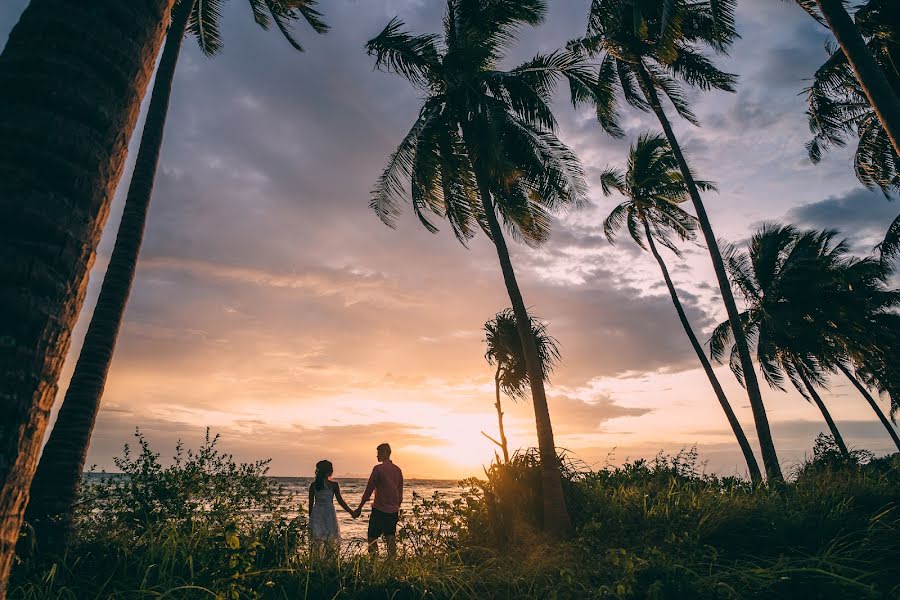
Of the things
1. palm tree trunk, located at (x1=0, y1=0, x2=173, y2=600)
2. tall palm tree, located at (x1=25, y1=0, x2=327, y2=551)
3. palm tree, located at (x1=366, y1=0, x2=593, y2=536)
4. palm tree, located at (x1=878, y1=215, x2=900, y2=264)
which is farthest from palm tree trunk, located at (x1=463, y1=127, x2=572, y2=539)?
palm tree, located at (x1=878, y1=215, x2=900, y2=264)

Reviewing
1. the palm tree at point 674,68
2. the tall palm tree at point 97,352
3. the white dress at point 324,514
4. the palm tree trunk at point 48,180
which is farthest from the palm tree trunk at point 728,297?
the palm tree trunk at point 48,180

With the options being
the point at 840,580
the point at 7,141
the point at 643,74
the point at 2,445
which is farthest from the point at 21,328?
the point at 643,74

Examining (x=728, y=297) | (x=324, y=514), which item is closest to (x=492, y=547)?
(x=324, y=514)

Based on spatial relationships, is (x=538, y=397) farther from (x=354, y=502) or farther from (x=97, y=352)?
(x=354, y=502)

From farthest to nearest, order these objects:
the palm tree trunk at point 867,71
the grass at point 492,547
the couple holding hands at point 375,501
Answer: the couple holding hands at point 375,501, the palm tree trunk at point 867,71, the grass at point 492,547

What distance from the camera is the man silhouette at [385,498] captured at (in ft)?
26.7

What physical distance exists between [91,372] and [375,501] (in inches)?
183

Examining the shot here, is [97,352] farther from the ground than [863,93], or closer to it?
closer to it

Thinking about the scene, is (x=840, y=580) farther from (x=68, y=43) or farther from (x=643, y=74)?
(x=643, y=74)

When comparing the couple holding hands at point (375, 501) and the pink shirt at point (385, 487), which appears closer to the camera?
the couple holding hands at point (375, 501)

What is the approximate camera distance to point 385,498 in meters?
8.20

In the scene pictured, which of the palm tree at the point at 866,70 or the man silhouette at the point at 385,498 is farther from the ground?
the palm tree at the point at 866,70

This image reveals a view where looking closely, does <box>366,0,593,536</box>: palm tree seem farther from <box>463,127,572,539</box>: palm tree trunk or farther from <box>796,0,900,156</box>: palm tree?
<box>796,0,900,156</box>: palm tree

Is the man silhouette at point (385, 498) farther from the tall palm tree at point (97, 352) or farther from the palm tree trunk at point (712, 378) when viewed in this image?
the palm tree trunk at point (712, 378)
